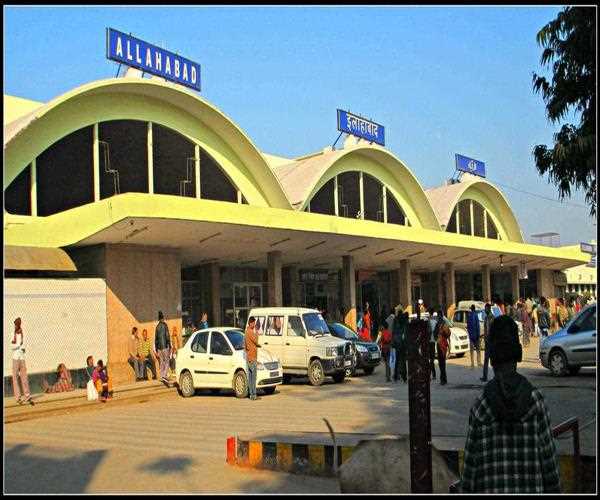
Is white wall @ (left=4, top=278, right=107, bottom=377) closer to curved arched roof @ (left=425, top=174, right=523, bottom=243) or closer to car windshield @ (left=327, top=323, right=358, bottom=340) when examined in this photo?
car windshield @ (left=327, top=323, right=358, bottom=340)

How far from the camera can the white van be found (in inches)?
691

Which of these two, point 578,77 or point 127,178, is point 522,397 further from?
point 127,178

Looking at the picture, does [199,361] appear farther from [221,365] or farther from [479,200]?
[479,200]

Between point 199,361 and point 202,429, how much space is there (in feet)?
17.0

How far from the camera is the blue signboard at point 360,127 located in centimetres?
3225

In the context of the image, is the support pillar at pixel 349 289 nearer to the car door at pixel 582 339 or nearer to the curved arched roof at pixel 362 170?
the curved arched roof at pixel 362 170

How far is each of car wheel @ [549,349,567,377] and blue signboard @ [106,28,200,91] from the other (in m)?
16.2

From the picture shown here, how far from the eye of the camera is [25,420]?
13.8 m

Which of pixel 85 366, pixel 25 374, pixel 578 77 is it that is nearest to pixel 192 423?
pixel 25 374

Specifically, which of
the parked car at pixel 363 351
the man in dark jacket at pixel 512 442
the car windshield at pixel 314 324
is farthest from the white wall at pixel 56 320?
the man in dark jacket at pixel 512 442

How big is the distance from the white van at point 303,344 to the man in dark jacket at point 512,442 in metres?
13.9

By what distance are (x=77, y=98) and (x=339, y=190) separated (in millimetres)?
14278

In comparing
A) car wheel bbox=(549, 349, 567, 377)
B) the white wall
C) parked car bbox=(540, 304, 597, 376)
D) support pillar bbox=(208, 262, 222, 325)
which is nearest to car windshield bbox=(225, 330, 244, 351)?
the white wall

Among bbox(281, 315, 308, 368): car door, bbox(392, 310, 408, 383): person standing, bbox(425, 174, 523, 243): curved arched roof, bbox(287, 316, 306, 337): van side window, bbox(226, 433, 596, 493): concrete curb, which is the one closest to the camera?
bbox(226, 433, 596, 493): concrete curb
